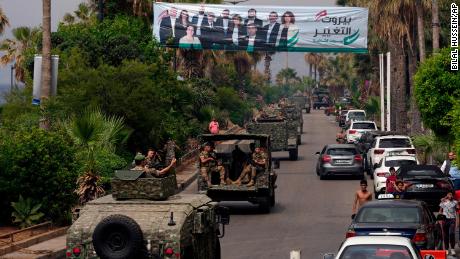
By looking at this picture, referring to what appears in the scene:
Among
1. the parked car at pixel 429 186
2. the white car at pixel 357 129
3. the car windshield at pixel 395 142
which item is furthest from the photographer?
the white car at pixel 357 129

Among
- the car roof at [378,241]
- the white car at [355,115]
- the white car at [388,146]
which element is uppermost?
the white car at [355,115]

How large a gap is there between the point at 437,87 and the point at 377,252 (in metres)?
22.8

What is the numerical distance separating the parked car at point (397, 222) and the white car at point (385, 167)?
45.2 ft

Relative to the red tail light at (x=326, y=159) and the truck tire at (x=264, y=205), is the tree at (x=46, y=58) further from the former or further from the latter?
the red tail light at (x=326, y=159)

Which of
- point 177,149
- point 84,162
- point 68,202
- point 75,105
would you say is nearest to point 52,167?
point 68,202

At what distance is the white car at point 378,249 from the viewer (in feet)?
49.1

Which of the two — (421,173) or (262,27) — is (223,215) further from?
(262,27)

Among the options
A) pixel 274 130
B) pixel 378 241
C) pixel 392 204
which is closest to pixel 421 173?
pixel 392 204

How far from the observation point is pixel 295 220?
30.6 meters

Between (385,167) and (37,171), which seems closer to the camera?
(37,171)

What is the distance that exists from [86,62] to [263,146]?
14596mm

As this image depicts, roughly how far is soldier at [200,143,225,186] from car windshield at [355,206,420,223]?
428 inches

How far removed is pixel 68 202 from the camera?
27672 millimetres

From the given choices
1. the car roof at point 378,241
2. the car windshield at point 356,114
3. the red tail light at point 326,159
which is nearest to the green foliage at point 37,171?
the car roof at point 378,241
